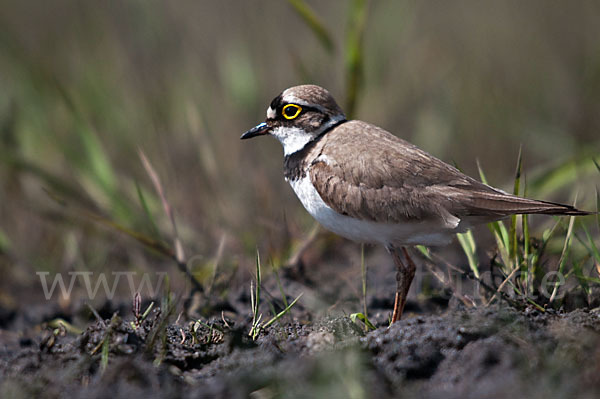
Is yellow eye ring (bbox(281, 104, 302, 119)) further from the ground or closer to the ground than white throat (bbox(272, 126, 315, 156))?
further from the ground

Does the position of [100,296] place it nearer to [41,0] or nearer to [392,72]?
[392,72]

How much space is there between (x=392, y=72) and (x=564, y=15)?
277cm

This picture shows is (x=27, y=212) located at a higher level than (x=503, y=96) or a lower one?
lower

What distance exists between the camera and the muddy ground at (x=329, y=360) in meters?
2.12

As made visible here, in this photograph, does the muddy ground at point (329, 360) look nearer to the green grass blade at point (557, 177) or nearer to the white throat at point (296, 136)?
the white throat at point (296, 136)

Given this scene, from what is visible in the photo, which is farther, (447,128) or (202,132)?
(447,128)

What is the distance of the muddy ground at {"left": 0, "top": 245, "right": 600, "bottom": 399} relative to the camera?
212cm

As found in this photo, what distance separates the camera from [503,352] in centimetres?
231

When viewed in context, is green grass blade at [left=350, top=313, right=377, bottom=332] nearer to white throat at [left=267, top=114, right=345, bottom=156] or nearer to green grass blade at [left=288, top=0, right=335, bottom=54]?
white throat at [left=267, top=114, right=345, bottom=156]

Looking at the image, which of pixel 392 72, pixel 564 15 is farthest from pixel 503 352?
pixel 564 15

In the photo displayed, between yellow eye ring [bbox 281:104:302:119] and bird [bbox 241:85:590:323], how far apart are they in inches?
11.1

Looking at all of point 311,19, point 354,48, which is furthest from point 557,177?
point 311,19

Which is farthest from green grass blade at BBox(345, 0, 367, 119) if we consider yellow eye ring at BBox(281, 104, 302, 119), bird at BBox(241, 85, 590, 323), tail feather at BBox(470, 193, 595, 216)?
tail feather at BBox(470, 193, 595, 216)

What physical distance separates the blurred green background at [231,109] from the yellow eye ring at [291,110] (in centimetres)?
66
